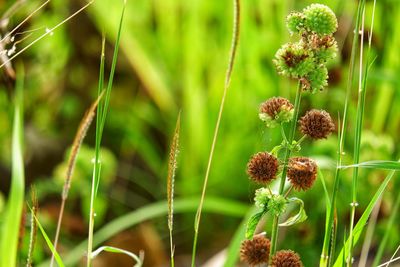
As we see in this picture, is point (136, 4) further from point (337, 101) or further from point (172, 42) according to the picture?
point (337, 101)

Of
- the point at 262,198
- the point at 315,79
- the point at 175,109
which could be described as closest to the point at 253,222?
the point at 262,198

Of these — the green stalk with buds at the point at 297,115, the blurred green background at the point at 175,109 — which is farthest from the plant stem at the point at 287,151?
the blurred green background at the point at 175,109

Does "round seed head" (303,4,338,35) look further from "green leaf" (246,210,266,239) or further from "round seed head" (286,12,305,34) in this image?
"green leaf" (246,210,266,239)

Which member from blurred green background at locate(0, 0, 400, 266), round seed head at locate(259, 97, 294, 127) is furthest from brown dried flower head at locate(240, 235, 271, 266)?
blurred green background at locate(0, 0, 400, 266)

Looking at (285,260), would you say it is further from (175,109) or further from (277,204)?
(175,109)

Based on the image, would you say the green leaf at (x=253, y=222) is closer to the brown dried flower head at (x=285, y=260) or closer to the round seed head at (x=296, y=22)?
the brown dried flower head at (x=285, y=260)

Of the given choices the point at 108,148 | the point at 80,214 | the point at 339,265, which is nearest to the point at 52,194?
the point at 80,214
